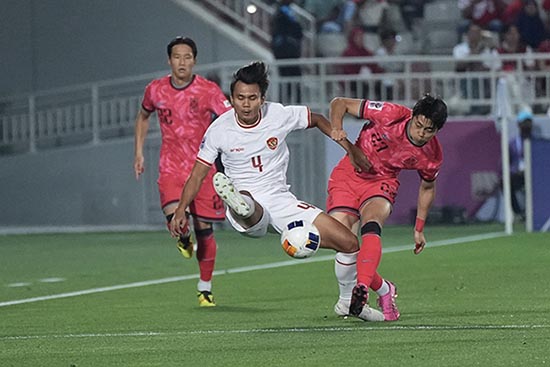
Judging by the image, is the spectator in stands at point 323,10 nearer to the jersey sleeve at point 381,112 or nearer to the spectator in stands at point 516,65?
the spectator in stands at point 516,65

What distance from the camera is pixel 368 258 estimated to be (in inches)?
431

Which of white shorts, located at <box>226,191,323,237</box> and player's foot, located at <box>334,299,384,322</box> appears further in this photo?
white shorts, located at <box>226,191,323,237</box>

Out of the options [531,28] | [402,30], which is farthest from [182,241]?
[402,30]

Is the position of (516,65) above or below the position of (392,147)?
above

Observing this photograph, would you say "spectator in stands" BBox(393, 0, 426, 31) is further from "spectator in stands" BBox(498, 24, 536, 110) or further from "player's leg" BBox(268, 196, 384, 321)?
"player's leg" BBox(268, 196, 384, 321)

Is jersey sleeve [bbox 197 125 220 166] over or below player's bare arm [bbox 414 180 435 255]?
over

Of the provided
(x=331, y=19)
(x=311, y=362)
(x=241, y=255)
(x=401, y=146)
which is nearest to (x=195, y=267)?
(x=241, y=255)

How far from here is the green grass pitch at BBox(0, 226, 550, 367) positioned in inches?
363

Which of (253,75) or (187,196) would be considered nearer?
(253,75)

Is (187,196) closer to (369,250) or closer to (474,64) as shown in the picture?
(369,250)

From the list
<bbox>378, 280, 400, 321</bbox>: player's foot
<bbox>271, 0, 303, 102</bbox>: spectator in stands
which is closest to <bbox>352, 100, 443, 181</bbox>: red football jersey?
<bbox>378, 280, 400, 321</bbox>: player's foot

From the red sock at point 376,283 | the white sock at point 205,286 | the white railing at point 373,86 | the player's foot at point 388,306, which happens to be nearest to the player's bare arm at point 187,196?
the red sock at point 376,283

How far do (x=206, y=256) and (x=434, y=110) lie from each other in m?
3.04

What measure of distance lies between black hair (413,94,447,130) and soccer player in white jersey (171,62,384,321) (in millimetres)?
564
